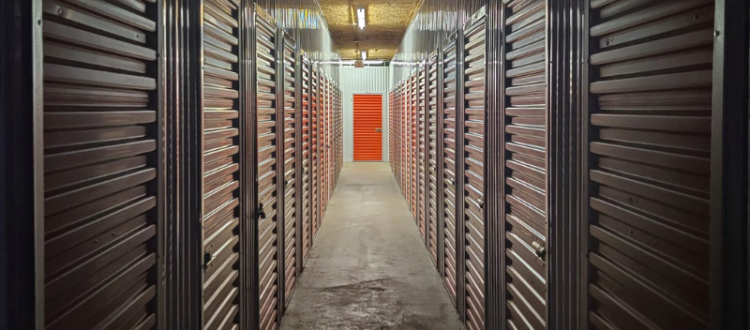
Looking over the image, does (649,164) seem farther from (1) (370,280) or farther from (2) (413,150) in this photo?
(2) (413,150)

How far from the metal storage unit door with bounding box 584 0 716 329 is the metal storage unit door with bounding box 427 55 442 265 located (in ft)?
12.2

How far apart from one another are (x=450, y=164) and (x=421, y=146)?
93.5 inches

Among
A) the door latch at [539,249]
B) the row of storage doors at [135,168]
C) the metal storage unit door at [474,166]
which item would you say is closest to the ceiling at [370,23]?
the metal storage unit door at [474,166]

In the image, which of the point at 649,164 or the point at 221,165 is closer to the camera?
the point at 649,164

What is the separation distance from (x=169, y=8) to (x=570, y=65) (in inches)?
59.0

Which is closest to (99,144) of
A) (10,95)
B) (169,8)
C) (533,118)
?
(10,95)

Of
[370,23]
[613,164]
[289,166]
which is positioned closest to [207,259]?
[613,164]

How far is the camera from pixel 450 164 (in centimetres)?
497

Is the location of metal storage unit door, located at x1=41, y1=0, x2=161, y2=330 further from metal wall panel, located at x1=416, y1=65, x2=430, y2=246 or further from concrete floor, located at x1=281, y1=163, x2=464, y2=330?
metal wall panel, located at x1=416, y1=65, x2=430, y2=246

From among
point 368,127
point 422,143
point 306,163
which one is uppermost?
point 368,127

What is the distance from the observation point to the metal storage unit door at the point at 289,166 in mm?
4711

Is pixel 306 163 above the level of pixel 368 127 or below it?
below

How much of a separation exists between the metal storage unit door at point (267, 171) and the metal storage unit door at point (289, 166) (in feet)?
1.38

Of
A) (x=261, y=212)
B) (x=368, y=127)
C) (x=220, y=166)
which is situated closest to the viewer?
(x=220, y=166)
